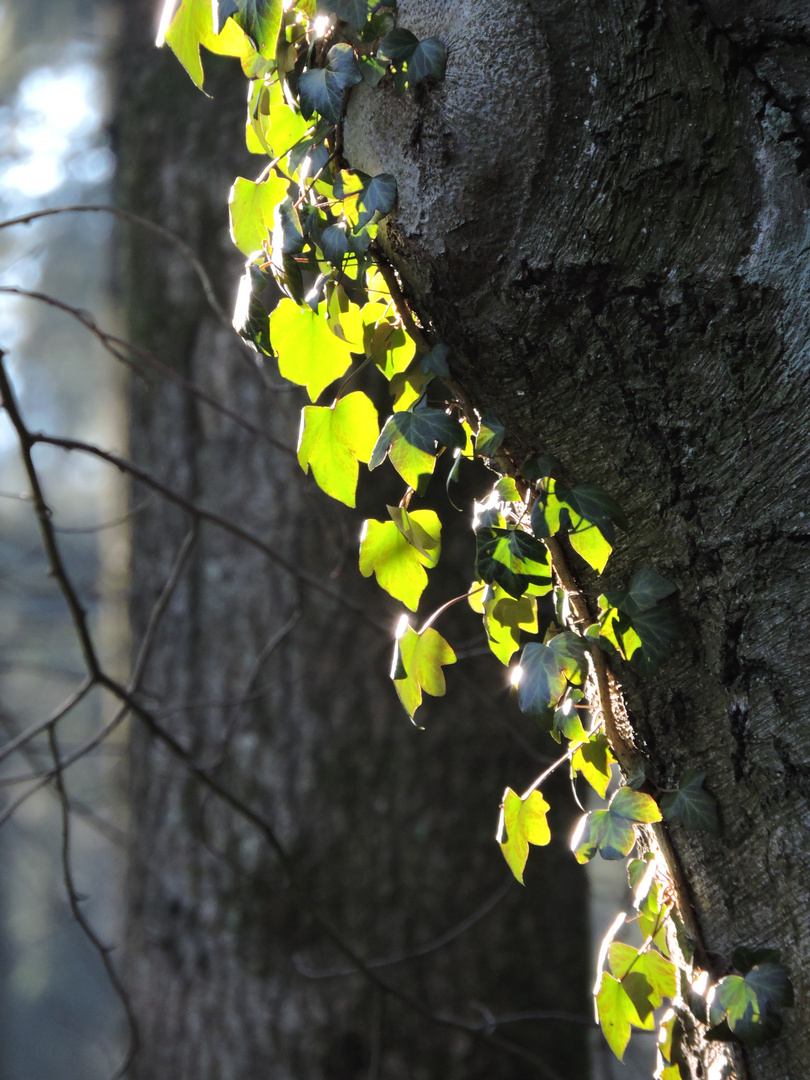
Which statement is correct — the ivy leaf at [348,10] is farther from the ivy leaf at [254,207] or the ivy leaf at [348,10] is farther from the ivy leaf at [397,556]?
the ivy leaf at [397,556]

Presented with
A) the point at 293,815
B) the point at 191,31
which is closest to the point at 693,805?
the point at 191,31

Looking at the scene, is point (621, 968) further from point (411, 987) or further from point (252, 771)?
point (252, 771)

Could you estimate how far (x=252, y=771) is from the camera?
1.60m

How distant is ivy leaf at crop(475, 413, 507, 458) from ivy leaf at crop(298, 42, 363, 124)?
236 millimetres

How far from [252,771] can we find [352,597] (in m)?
0.41

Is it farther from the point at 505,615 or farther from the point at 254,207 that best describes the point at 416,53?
the point at 505,615

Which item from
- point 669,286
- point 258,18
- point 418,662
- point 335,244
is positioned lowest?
point 418,662

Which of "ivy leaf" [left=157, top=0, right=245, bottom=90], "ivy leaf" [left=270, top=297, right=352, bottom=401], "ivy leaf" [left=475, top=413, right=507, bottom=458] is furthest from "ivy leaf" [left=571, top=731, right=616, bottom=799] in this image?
"ivy leaf" [left=157, top=0, right=245, bottom=90]

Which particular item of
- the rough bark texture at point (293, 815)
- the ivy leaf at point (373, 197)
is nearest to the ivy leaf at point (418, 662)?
Result: the ivy leaf at point (373, 197)

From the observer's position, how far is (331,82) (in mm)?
553

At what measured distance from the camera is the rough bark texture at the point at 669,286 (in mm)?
505

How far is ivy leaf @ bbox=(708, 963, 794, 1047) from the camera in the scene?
0.53 metres

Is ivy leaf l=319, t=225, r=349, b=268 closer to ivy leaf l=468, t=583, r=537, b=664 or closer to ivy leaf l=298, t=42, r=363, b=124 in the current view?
ivy leaf l=298, t=42, r=363, b=124

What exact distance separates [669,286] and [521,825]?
420mm
